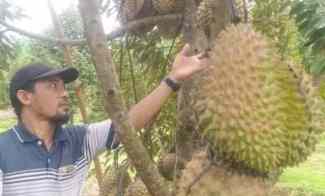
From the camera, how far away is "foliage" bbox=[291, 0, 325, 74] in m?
1.42

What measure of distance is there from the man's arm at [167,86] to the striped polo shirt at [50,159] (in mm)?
159

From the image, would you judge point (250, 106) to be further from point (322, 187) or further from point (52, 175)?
point (322, 187)

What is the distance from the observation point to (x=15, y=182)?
64.2 inches

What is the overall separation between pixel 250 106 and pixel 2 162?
800 mm

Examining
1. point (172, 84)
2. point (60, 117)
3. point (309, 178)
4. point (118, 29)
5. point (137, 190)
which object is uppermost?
point (118, 29)

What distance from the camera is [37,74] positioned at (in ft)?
5.66

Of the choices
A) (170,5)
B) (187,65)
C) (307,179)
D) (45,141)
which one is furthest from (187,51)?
(307,179)

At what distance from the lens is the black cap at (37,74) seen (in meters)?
1.70

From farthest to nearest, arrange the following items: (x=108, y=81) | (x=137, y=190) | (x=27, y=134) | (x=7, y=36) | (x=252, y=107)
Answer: (x=7, y=36)
(x=137, y=190)
(x=27, y=134)
(x=252, y=107)
(x=108, y=81)

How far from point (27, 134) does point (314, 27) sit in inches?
32.6

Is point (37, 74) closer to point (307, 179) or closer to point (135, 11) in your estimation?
point (135, 11)

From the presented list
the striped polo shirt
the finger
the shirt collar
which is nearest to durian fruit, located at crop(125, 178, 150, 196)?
the striped polo shirt

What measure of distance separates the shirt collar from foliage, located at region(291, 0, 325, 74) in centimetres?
71

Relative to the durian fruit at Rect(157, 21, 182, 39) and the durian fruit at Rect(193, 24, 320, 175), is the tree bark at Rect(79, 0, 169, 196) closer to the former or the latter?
the durian fruit at Rect(193, 24, 320, 175)
